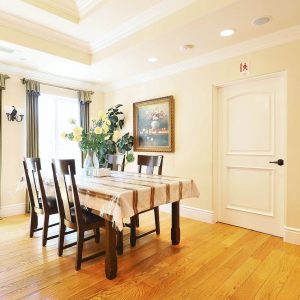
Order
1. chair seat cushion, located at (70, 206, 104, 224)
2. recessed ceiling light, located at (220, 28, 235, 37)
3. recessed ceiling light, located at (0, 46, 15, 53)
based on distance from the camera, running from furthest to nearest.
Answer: recessed ceiling light, located at (0, 46, 15, 53) → recessed ceiling light, located at (220, 28, 235, 37) → chair seat cushion, located at (70, 206, 104, 224)

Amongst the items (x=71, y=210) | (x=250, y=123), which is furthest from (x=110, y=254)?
(x=250, y=123)

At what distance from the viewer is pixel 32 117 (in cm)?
414

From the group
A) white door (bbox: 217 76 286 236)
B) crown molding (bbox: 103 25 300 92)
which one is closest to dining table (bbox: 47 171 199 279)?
white door (bbox: 217 76 286 236)

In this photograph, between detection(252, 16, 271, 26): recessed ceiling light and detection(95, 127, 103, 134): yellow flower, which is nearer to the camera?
detection(252, 16, 271, 26): recessed ceiling light

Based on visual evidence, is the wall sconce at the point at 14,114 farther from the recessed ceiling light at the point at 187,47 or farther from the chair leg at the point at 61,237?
the recessed ceiling light at the point at 187,47

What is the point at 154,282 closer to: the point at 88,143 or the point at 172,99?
the point at 88,143

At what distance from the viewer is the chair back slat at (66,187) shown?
2.10m

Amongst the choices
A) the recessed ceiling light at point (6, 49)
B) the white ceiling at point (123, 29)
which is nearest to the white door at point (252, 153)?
the white ceiling at point (123, 29)

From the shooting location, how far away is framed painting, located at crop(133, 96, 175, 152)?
4.11 meters

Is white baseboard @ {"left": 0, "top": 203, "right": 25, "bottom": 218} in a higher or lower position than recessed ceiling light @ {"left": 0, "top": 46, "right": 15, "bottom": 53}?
lower

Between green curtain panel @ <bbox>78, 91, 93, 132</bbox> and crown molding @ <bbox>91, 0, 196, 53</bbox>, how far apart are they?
1341 millimetres

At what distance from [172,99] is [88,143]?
1874 mm

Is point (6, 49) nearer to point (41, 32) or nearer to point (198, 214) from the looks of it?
point (41, 32)

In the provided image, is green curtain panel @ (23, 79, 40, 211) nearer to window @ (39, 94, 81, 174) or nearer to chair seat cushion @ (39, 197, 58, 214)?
window @ (39, 94, 81, 174)
